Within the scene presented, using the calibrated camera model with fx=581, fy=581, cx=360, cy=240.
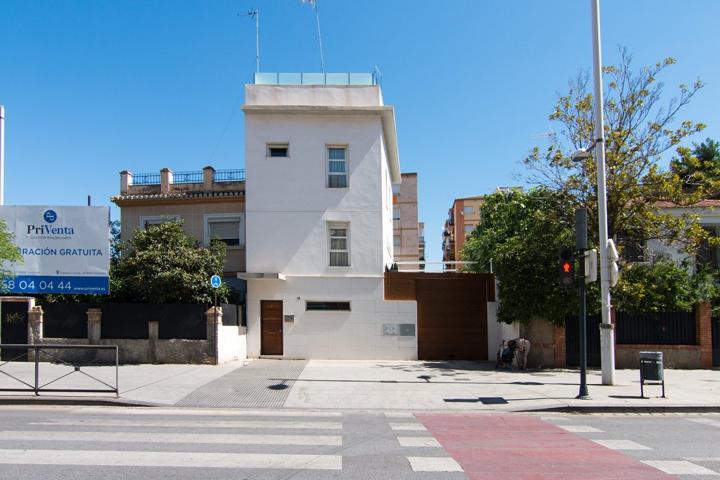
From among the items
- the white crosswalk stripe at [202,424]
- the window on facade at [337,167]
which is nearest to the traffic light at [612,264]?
the white crosswalk stripe at [202,424]

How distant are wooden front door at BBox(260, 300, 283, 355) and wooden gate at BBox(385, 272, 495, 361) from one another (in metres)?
4.08

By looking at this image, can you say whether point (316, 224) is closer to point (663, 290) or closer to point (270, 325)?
point (270, 325)

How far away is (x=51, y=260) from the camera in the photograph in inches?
757

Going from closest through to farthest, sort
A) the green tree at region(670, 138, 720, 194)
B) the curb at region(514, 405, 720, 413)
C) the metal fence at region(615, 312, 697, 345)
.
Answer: the curb at region(514, 405, 720, 413)
the green tree at region(670, 138, 720, 194)
the metal fence at region(615, 312, 697, 345)

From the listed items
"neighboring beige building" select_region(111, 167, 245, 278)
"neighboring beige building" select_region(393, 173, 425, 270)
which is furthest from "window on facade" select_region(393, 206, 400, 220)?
"neighboring beige building" select_region(111, 167, 245, 278)

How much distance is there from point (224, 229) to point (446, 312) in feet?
31.6

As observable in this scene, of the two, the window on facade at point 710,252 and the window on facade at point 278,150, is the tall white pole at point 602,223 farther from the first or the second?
the window on facade at point 710,252

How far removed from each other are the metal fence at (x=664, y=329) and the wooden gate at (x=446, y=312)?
4751 millimetres

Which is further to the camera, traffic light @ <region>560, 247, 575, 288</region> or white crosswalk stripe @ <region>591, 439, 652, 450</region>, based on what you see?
traffic light @ <region>560, 247, 575, 288</region>

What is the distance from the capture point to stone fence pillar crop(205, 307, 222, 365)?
59.5 feet

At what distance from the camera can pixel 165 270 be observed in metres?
19.0

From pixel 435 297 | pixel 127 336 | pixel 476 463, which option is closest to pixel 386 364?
pixel 435 297

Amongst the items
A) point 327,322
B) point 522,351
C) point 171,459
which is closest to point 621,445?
point 171,459

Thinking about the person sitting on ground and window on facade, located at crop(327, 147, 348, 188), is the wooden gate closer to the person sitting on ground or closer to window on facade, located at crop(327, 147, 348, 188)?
the person sitting on ground
